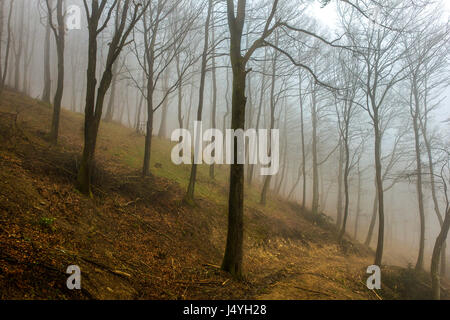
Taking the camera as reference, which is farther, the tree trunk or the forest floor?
the tree trunk

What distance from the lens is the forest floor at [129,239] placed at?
391cm

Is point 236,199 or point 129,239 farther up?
point 236,199

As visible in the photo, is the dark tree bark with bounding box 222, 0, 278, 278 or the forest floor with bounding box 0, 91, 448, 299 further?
the dark tree bark with bounding box 222, 0, 278, 278

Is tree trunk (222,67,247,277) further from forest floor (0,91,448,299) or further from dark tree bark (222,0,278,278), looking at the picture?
forest floor (0,91,448,299)

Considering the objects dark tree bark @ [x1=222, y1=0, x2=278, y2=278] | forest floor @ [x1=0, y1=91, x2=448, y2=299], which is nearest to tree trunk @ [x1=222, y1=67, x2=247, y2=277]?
dark tree bark @ [x1=222, y1=0, x2=278, y2=278]

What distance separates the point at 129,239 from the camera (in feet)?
19.7

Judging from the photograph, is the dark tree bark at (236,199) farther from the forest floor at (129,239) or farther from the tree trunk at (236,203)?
the forest floor at (129,239)

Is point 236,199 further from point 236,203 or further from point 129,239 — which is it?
point 129,239

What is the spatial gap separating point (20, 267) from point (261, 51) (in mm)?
20766

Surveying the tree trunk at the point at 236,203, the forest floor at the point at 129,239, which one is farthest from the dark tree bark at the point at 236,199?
the forest floor at the point at 129,239

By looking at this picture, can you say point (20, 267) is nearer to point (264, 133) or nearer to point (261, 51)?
point (261, 51)

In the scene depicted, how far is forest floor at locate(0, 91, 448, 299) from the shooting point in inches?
154

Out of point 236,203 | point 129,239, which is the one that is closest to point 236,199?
point 236,203
